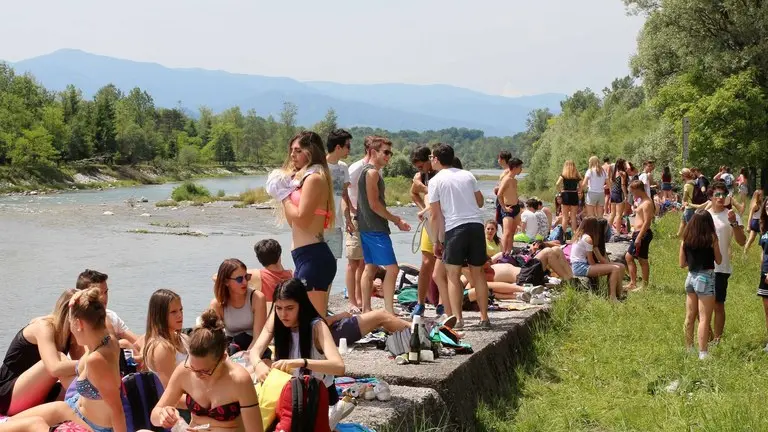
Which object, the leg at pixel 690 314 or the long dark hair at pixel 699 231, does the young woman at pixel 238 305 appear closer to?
the long dark hair at pixel 699 231

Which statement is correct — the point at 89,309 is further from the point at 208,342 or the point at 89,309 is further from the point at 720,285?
the point at 720,285

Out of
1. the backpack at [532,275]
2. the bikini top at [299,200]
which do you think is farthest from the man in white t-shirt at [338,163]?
the backpack at [532,275]

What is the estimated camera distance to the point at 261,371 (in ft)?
16.0

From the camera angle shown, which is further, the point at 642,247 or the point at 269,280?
the point at 642,247

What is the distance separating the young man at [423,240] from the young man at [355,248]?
1.82 feet

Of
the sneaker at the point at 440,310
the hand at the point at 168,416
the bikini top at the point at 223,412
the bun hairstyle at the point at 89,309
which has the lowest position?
the sneaker at the point at 440,310

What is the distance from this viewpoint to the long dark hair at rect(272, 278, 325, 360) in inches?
190

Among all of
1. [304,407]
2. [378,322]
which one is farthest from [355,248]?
[304,407]

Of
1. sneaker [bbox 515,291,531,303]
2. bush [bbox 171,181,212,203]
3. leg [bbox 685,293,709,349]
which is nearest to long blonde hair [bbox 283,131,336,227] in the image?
leg [bbox 685,293,709,349]

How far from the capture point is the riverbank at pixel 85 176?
2351 inches

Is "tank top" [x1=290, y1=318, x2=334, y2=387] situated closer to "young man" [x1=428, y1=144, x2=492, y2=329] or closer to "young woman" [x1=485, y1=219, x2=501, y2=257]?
"young man" [x1=428, y1=144, x2=492, y2=329]

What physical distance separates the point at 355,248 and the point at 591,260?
139 inches

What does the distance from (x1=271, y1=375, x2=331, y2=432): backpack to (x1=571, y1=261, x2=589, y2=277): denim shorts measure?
6544 mm

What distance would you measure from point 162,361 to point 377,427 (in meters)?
1.27
